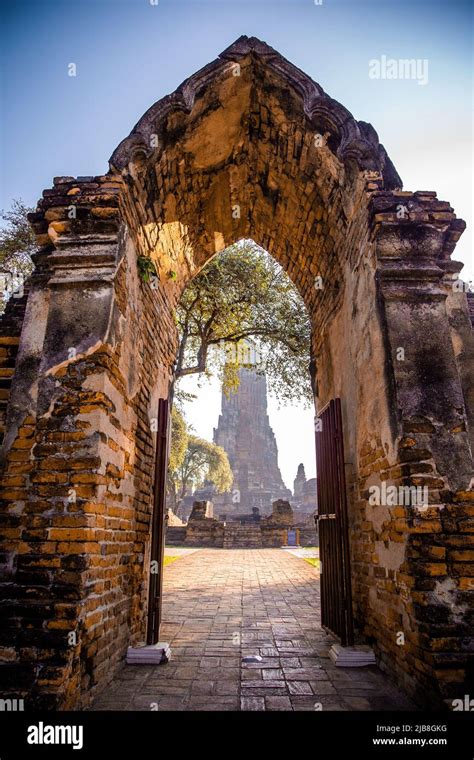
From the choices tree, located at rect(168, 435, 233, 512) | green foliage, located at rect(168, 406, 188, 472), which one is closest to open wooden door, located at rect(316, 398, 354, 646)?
green foliage, located at rect(168, 406, 188, 472)

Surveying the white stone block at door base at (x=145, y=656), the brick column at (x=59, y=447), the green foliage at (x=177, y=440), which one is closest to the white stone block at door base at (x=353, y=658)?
the white stone block at door base at (x=145, y=656)

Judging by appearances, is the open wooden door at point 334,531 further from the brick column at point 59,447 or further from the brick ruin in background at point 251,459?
the brick ruin in background at point 251,459

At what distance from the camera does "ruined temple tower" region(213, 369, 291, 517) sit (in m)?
55.9

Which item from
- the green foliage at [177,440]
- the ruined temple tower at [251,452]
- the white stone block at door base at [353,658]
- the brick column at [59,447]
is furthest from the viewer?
the ruined temple tower at [251,452]

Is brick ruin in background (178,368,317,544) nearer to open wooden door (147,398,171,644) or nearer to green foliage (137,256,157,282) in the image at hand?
open wooden door (147,398,171,644)

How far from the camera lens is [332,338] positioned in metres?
5.48

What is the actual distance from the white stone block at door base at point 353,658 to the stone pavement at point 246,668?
2.5 inches

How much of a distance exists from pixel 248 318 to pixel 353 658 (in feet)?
31.9

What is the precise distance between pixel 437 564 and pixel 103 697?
2.44 metres

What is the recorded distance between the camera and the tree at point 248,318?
11.7 metres

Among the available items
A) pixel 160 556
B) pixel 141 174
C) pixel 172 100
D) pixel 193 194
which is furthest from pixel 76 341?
pixel 193 194

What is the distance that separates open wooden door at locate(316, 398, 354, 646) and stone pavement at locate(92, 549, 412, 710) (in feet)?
1.02

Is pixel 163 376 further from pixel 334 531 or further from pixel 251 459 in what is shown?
pixel 251 459

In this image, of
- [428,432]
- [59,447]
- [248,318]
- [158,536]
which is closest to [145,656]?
[158,536]
